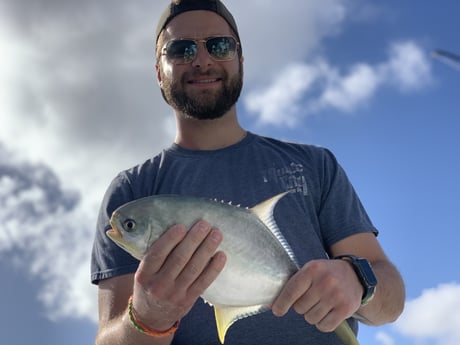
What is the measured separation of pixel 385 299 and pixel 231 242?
1523 millimetres

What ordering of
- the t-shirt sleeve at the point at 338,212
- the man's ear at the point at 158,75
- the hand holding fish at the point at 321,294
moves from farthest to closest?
the man's ear at the point at 158,75 < the t-shirt sleeve at the point at 338,212 < the hand holding fish at the point at 321,294

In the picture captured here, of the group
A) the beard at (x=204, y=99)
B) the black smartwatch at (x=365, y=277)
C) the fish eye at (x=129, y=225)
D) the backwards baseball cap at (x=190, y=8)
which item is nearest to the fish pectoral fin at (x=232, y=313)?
the black smartwatch at (x=365, y=277)

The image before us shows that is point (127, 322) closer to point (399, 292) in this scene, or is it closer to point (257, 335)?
point (257, 335)

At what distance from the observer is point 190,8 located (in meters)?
5.63

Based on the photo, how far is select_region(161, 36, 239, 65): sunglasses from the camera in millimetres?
5320

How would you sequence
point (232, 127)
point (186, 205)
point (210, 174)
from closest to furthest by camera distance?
point (186, 205), point (210, 174), point (232, 127)

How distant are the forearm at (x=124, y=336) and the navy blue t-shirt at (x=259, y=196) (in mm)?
415

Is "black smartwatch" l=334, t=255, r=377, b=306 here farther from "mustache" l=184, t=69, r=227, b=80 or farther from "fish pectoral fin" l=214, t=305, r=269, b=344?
"mustache" l=184, t=69, r=227, b=80

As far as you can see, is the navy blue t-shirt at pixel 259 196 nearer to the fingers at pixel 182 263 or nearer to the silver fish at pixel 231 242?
the silver fish at pixel 231 242

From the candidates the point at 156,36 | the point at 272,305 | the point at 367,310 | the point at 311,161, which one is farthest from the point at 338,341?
the point at 156,36

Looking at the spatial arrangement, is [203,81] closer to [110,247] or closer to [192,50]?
[192,50]

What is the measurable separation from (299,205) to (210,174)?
783 mm

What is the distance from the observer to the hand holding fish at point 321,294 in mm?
3377

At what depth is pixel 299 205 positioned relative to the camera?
15.0 ft
